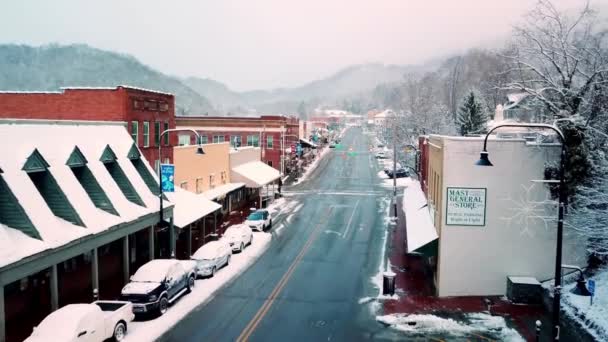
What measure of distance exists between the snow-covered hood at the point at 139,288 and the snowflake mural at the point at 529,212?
14680 millimetres

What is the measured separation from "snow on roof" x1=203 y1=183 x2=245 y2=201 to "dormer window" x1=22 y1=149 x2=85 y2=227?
59.6 feet

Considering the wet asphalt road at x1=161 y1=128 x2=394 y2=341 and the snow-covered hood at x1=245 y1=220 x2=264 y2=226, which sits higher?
the snow-covered hood at x1=245 y1=220 x2=264 y2=226

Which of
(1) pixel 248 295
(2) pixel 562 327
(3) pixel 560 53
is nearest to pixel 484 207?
(2) pixel 562 327

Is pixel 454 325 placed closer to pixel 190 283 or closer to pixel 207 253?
pixel 190 283

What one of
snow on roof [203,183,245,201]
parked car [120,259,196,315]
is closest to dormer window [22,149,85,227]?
parked car [120,259,196,315]

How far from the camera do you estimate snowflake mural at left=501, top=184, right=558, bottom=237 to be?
2184 centimetres

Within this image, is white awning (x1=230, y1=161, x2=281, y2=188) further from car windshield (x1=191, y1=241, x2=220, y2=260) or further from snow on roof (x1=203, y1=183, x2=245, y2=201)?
car windshield (x1=191, y1=241, x2=220, y2=260)

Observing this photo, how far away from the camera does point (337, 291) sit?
23.4 m

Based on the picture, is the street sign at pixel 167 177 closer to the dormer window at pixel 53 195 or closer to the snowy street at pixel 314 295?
the snowy street at pixel 314 295

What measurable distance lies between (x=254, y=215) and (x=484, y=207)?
19.7m

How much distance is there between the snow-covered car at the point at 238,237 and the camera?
3060 cm

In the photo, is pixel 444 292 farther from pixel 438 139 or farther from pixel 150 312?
pixel 150 312

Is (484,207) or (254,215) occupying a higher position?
(484,207)

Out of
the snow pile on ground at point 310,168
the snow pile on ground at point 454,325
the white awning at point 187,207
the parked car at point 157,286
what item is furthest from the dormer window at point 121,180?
the snow pile on ground at point 310,168
